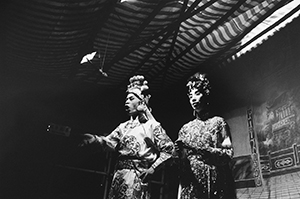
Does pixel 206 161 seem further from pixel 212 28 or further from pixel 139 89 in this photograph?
pixel 212 28

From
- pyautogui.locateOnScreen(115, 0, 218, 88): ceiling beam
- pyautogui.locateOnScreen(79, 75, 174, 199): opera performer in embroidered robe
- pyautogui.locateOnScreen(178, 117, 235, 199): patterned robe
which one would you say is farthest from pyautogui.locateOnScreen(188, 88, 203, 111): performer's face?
pyautogui.locateOnScreen(115, 0, 218, 88): ceiling beam

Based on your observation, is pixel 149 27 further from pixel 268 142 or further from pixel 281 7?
pixel 268 142

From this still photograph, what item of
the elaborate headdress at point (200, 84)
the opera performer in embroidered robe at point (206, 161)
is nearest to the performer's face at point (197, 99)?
the elaborate headdress at point (200, 84)

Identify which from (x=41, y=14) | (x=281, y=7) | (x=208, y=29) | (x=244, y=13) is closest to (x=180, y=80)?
(x=208, y=29)

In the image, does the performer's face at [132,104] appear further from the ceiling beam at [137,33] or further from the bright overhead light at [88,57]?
the bright overhead light at [88,57]

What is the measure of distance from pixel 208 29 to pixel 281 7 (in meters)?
0.94

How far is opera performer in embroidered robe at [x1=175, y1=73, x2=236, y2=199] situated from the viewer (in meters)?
2.78

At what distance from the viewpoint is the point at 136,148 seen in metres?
3.13

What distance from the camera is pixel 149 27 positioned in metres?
3.81

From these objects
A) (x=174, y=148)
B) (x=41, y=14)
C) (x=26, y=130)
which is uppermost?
(x=41, y=14)

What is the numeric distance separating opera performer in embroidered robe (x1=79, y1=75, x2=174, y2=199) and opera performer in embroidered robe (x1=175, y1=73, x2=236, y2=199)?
0.75 feet

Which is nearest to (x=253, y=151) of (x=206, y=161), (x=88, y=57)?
(x=206, y=161)

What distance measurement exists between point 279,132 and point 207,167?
1.64 meters

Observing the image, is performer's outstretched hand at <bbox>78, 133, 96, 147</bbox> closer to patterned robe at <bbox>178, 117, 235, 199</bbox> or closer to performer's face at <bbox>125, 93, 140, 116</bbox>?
performer's face at <bbox>125, 93, 140, 116</bbox>
